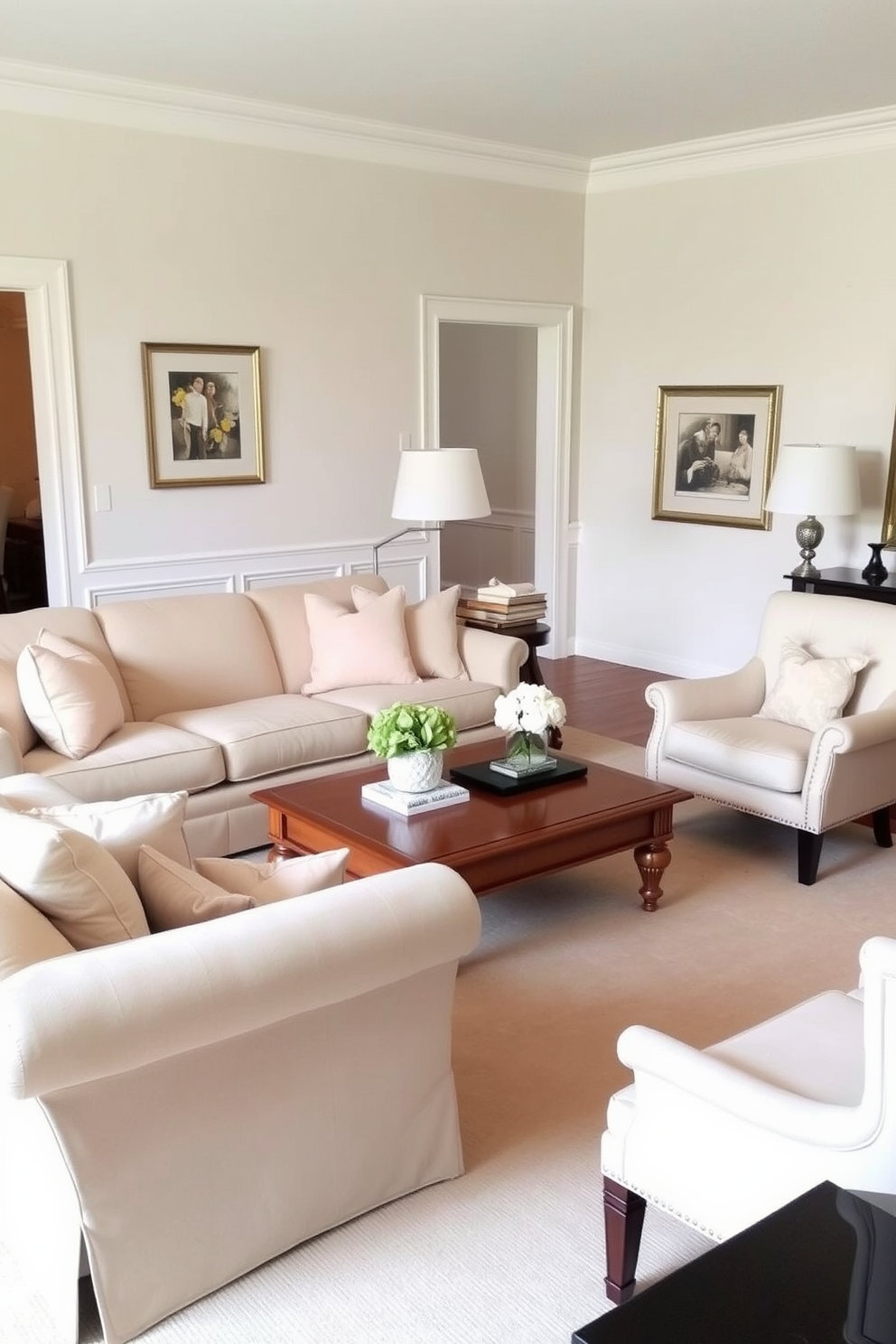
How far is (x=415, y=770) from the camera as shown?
3.56 m

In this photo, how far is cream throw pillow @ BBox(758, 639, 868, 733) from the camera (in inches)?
173

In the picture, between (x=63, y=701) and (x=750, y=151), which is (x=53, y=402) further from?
(x=750, y=151)

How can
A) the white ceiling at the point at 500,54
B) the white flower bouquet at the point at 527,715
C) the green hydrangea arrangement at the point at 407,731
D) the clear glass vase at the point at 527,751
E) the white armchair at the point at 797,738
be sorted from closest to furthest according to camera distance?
the green hydrangea arrangement at the point at 407,731 < the white flower bouquet at the point at 527,715 < the clear glass vase at the point at 527,751 < the white armchair at the point at 797,738 < the white ceiling at the point at 500,54

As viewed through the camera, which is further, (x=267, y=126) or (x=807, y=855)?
(x=267, y=126)

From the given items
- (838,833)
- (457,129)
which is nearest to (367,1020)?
(838,833)

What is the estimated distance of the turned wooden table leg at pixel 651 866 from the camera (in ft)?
12.6

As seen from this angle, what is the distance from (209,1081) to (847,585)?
4464 millimetres

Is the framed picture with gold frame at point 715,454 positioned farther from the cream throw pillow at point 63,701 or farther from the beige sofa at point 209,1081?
the beige sofa at point 209,1081

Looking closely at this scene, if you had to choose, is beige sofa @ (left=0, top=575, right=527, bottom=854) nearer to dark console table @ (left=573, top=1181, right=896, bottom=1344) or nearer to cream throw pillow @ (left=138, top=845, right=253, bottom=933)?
cream throw pillow @ (left=138, top=845, right=253, bottom=933)

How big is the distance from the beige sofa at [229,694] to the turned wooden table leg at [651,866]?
1.07 m

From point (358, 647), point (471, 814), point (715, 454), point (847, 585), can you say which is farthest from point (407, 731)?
point (715, 454)

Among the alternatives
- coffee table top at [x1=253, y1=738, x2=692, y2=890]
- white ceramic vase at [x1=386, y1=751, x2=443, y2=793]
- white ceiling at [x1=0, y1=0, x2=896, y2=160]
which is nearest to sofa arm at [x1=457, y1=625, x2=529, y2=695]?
coffee table top at [x1=253, y1=738, x2=692, y2=890]

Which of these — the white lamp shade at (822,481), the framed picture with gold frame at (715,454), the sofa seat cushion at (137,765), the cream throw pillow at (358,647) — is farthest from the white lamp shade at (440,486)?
the framed picture with gold frame at (715,454)

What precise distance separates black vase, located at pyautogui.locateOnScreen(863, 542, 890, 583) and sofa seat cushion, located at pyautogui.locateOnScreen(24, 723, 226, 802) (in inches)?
131
